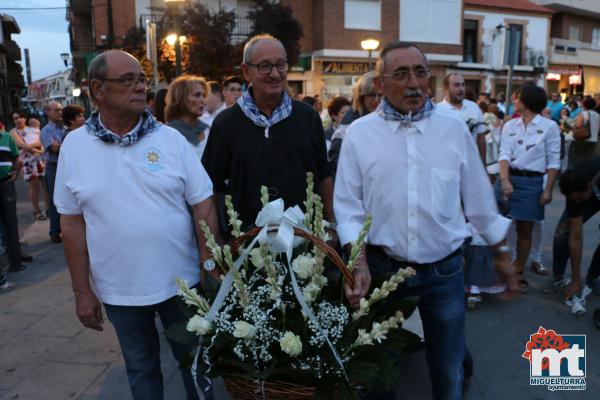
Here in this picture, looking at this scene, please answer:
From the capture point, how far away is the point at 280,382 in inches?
60.2

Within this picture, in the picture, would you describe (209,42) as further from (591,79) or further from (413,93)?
(591,79)

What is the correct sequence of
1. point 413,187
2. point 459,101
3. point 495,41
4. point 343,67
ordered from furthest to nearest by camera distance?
point 495,41 → point 343,67 → point 459,101 → point 413,187

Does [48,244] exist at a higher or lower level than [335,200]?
lower

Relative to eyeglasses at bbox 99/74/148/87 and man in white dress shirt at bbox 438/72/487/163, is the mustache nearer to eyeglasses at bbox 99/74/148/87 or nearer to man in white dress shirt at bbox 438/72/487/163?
eyeglasses at bbox 99/74/148/87

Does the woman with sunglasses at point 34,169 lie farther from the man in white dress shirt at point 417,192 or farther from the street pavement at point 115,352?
the man in white dress shirt at point 417,192

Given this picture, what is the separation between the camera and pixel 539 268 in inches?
213

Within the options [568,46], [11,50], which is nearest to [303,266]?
[568,46]

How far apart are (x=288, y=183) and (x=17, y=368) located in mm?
2555

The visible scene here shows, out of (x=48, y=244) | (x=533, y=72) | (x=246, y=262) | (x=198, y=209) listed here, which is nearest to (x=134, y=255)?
(x=198, y=209)

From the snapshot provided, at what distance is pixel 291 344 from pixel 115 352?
289 centimetres

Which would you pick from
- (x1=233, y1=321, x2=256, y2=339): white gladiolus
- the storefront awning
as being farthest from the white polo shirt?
the storefront awning

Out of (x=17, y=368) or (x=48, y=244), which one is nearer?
(x=17, y=368)

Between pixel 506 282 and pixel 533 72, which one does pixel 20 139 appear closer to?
pixel 506 282

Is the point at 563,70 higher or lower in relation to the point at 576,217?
higher
